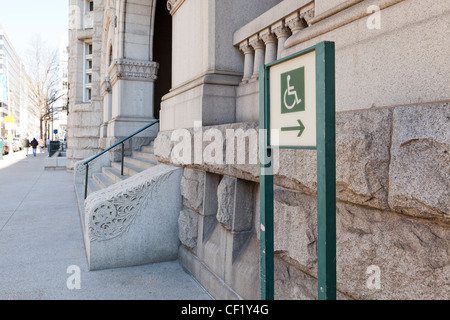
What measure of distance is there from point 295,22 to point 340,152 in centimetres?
168

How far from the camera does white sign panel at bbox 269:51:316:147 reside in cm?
147

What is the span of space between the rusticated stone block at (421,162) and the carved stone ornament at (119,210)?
3203 mm

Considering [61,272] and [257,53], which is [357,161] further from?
[61,272]

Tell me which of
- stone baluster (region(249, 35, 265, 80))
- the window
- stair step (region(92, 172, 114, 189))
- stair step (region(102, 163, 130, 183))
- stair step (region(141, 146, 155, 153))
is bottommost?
stair step (region(92, 172, 114, 189))

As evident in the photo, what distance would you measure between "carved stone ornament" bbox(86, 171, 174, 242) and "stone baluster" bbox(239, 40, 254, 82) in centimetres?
152

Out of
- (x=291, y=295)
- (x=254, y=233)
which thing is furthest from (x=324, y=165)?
(x=254, y=233)

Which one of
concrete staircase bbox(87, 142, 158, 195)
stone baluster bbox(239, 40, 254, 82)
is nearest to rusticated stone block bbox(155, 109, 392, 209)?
stone baluster bbox(239, 40, 254, 82)

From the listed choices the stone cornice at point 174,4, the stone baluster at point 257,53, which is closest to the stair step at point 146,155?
the stone cornice at point 174,4

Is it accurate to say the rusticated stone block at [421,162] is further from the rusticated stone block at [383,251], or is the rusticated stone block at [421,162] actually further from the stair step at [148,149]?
the stair step at [148,149]

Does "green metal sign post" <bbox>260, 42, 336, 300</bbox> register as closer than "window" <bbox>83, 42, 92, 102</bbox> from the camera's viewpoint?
Yes

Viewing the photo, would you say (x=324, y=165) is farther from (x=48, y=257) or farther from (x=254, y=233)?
(x=48, y=257)

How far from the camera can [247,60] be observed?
13.2 feet

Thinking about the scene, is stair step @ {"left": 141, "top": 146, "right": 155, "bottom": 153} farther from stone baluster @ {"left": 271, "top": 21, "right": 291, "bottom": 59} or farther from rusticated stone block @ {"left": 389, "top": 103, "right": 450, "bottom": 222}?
rusticated stone block @ {"left": 389, "top": 103, "right": 450, "bottom": 222}

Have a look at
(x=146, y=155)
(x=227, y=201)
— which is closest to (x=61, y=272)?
(x=227, y=201)
